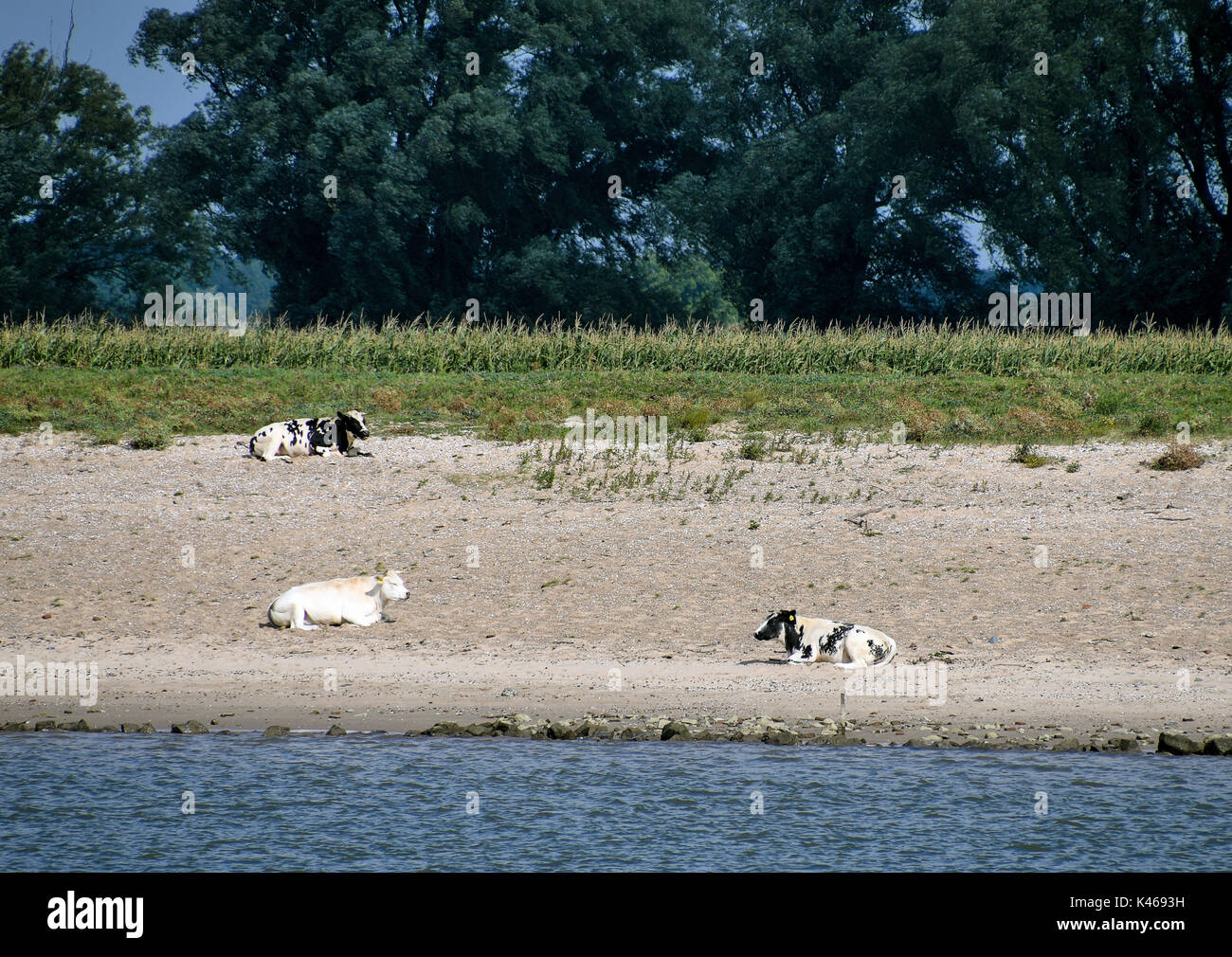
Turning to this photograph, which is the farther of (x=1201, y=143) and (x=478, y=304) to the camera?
(x=478, y=304)

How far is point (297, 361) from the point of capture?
3050cm

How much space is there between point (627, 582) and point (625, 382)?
13.4 meters

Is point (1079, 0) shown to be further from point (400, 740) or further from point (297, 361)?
point (400, 740)

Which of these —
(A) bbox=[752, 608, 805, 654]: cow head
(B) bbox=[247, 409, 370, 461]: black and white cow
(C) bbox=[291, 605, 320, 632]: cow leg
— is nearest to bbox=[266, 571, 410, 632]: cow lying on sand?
(C) bbox=[291, 605, 320, 632]: cow leg

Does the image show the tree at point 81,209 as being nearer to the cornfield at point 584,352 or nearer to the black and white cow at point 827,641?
the cornfield at point 584,352

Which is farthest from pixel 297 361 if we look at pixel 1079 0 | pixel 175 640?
pixel 1079 0

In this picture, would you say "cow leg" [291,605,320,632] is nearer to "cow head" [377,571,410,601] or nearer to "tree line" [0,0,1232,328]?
"cow head" [377,571,410,601]

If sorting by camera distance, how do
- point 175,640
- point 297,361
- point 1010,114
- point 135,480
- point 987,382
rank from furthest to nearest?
point 1010,114 → point 297,361 → point 987,382 → point 135,480 → point 175,640

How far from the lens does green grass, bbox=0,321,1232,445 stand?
21828 millimetres

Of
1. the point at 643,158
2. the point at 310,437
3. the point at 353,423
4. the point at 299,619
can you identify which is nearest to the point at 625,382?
the point at 353,423

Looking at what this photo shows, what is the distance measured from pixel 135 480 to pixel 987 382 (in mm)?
16625

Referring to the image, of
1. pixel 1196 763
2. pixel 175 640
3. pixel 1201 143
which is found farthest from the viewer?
pixel 1201 143

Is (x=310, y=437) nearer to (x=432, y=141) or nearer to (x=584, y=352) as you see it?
(x=584, y=352)

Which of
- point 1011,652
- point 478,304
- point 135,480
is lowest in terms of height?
point 1011,652
